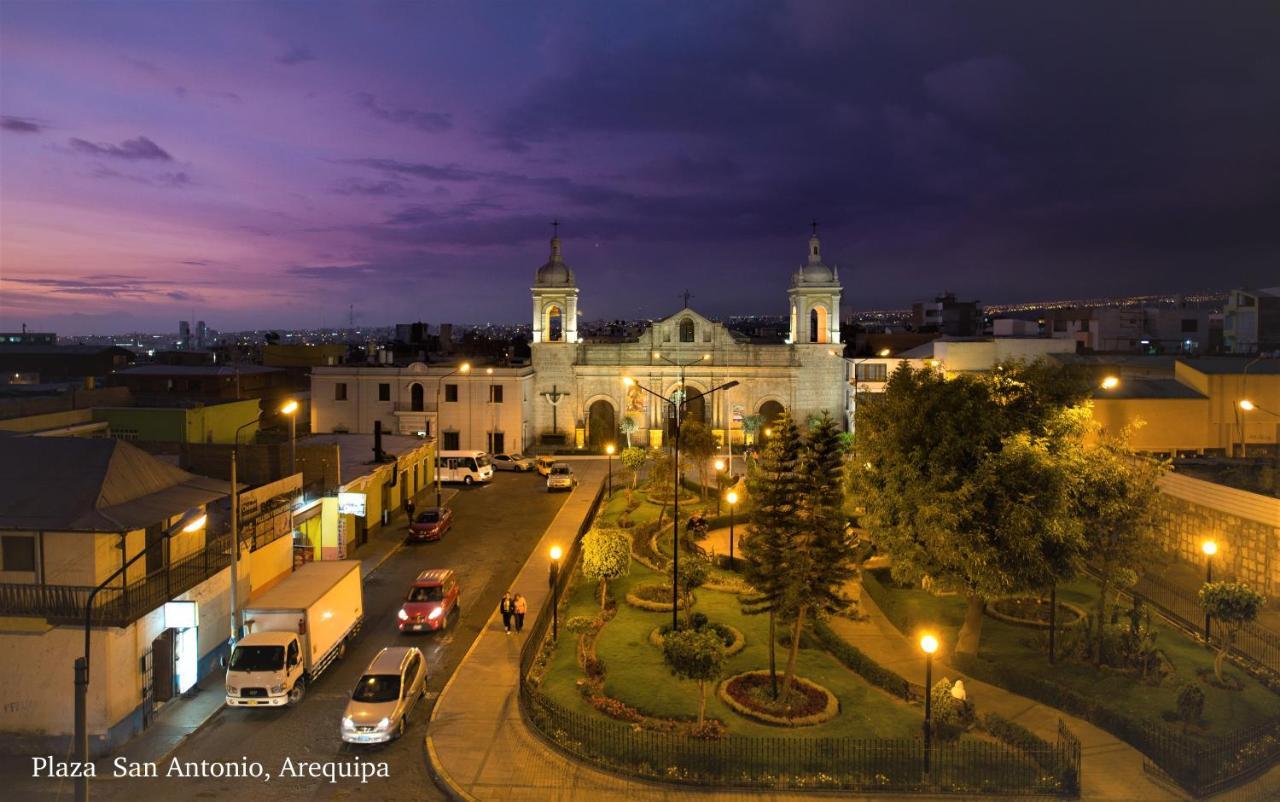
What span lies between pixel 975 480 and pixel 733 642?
23.7ft

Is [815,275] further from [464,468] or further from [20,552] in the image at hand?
[20,552]

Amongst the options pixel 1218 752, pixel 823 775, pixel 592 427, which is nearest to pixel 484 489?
pixel 592 427

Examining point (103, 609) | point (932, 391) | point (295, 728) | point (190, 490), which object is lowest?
point (295, 728)

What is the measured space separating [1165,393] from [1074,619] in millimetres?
21260

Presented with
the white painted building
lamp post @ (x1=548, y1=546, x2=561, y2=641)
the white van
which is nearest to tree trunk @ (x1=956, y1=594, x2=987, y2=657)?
lamp post @ (x1=548, y1=546, x2=561, y2=641)

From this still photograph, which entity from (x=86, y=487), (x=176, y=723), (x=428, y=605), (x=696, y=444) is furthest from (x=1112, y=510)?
(x=86, y=487)

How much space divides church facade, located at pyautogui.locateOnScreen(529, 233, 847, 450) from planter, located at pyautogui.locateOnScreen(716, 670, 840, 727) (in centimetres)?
3756

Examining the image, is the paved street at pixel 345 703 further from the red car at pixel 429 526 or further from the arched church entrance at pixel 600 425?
the arched church entrance at pixel 600 425

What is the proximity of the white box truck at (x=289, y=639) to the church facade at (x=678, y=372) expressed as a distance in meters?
36.8

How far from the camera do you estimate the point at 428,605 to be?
73.4 ft

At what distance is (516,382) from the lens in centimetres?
5372

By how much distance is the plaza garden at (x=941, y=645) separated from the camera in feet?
49.9

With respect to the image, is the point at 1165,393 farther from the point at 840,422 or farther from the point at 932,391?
the point at 932,391

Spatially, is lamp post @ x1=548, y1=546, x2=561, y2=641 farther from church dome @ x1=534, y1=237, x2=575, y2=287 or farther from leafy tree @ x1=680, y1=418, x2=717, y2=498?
church dome @ x1=534, y1=237, x2=575, y2=287
